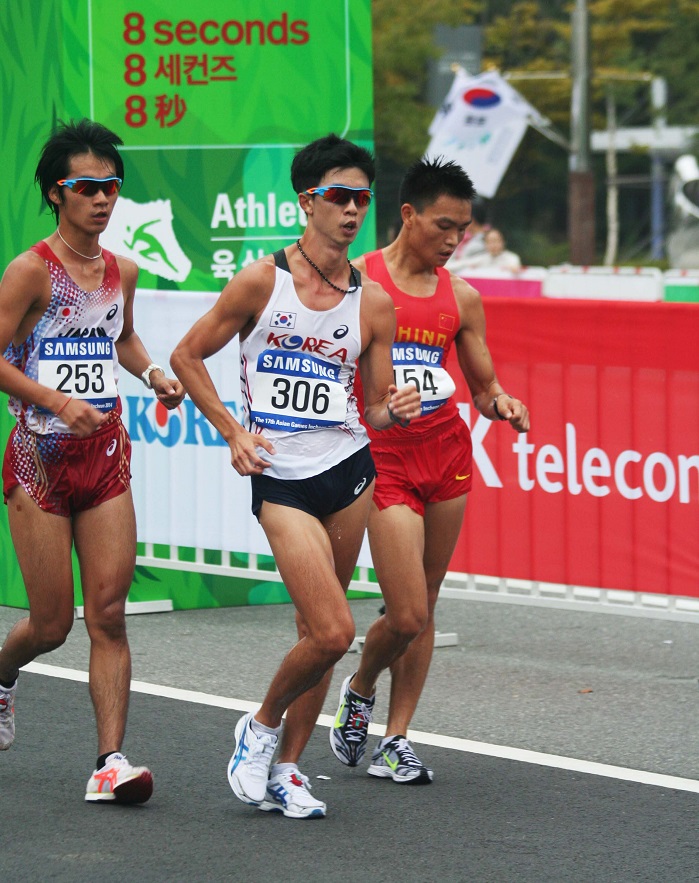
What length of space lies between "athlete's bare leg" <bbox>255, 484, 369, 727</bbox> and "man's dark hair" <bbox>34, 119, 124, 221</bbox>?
1.22 m

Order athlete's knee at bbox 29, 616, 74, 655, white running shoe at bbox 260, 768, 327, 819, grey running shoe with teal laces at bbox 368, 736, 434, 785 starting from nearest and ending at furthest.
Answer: white running shoe at bbox 260, 768, 327, 819, athlete's knee at bbox 29, 616, 74, 655, grey running shoe with teal laces at bbox 368, 736, 434, 785

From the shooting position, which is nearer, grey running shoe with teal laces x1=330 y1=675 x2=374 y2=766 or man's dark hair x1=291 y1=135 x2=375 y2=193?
man's dark hair x1=291 y1=135 x2=375 y2=193

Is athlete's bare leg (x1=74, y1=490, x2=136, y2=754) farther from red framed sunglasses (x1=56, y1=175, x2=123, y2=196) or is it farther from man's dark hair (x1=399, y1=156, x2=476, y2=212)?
man's dark hair (x1=399, y1=156, x2=476, y2=212)

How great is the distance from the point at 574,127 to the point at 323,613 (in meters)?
33.4

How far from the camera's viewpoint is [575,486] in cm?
834

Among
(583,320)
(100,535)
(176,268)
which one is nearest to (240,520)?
(176,268)

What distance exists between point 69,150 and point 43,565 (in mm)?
1325

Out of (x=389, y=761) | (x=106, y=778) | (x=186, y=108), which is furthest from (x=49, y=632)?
(x=186, y=108)

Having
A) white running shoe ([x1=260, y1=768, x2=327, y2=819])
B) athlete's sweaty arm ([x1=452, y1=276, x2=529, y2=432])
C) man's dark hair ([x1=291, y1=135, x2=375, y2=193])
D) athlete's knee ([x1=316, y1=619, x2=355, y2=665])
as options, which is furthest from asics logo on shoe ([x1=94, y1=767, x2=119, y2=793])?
man's dark hair ([x1=291, y1=135, x2=375, y2=193])

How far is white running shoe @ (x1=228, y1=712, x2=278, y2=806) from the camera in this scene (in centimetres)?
559

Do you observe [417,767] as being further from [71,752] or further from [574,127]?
[574,127]

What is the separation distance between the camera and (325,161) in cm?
554

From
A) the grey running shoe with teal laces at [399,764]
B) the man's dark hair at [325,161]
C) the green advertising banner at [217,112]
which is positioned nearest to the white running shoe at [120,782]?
the grey running shoe with teal laces at [399,764]

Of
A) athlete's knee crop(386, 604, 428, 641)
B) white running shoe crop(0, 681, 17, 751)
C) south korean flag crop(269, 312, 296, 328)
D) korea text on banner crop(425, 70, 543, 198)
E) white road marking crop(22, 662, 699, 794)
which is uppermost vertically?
korea text on banner crop(425, 70, 543, 198)
